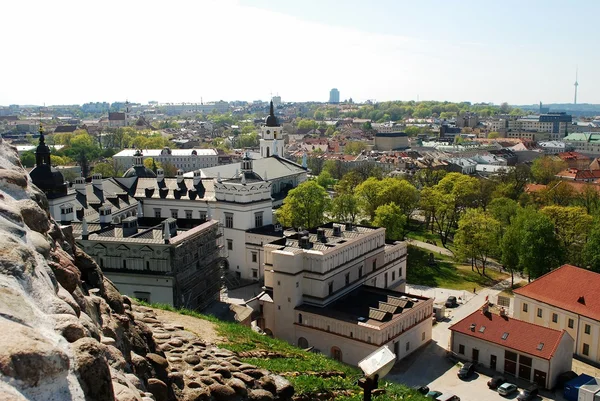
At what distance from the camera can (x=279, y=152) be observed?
74.2 meters

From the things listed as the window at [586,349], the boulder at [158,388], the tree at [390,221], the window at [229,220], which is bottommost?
the window at [586,349]

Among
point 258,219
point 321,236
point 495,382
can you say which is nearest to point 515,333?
point 495,382

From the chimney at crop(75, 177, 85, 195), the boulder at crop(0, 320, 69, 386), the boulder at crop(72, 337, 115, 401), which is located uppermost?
the boulder at crop(0, 320, 69, 386)

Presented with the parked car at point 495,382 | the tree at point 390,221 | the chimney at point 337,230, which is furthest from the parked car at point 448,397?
the tree at point 390,221

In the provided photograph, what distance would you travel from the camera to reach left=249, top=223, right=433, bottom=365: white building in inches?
1251

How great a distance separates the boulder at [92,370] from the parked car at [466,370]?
28113 millimetres

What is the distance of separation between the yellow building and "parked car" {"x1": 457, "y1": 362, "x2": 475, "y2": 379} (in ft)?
25.0

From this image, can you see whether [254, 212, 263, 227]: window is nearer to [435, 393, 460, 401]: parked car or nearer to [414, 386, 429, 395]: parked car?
[414, 386, 429, 395]: parked car

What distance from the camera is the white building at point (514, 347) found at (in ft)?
103

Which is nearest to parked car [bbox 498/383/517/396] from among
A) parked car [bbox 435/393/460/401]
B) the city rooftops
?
parked car [bbox 435/393/460/401]

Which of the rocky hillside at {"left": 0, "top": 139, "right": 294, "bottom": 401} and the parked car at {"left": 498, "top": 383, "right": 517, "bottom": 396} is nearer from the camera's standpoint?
the rocky hillside at {"left": 0, "top": 139, "right": 294, "bottom": 401}

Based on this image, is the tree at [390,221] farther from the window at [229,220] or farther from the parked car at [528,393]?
the parked car at [528,393]

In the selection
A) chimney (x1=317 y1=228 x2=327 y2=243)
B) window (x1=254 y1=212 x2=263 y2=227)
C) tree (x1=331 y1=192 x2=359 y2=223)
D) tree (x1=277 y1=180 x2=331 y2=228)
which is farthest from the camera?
tree (x1=331 y1=192 x2=359 y2=223)

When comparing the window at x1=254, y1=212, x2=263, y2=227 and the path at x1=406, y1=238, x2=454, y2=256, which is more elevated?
the window at x1=254, y1=212, x2=263, y2=227
